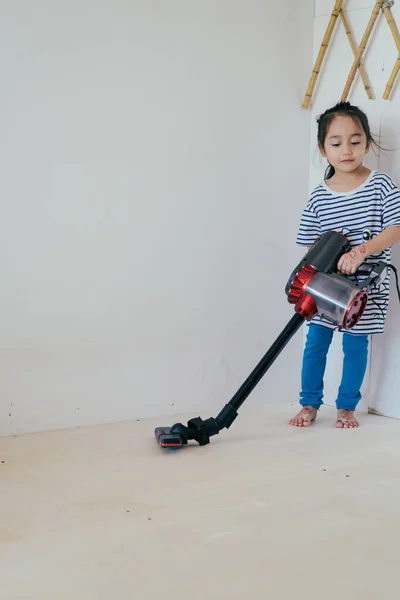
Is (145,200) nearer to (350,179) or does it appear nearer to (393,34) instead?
(350,179)

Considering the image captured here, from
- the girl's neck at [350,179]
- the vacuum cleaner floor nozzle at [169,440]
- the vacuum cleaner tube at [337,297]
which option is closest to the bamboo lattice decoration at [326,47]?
the girl's neck at [350,179]

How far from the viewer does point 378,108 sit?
7.48 ft

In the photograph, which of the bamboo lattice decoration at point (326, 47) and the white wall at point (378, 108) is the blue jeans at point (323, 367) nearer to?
the white wall at point (378, 108)

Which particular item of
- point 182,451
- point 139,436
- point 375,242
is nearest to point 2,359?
point 139,436

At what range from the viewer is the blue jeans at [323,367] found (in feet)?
7.18

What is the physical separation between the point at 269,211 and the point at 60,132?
2.54 feet

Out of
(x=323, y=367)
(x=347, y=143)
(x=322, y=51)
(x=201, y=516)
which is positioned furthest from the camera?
(x=322, y=51)

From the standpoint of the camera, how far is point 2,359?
1.97 meters

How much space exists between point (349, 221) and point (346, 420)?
602mm

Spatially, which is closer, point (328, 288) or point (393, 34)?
point (328, 288)

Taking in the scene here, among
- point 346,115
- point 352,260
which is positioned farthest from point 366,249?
point 346,115

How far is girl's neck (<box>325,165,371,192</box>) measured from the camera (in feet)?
7.14

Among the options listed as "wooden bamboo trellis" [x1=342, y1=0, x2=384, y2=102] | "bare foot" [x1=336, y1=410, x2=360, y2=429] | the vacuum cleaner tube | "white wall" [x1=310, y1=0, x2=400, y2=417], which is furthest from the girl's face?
"bare foot" [x1=336, y1=410, x2=360, y2=429]

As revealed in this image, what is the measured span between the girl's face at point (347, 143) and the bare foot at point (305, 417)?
2.43 ft
